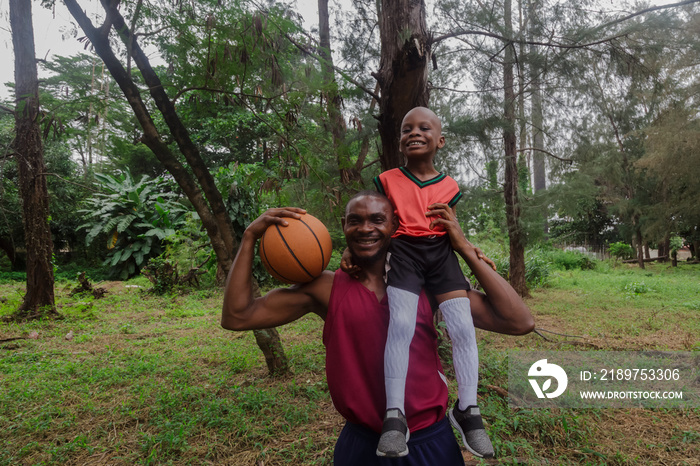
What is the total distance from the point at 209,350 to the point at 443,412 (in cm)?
520

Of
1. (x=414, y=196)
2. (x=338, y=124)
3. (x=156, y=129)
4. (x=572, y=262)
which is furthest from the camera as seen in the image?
(x=572, y=262)

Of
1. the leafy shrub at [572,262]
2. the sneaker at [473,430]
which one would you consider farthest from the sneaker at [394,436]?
the leafy shrub at [572,262]

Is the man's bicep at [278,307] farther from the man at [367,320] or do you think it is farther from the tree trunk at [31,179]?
the tree trunk at [31,179]

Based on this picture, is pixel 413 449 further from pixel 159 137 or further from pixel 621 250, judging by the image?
pixel 621 250

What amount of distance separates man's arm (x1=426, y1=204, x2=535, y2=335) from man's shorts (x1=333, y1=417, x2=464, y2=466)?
19.7 inches

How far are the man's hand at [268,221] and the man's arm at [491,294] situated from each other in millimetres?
614

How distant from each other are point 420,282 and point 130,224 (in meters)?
14.3

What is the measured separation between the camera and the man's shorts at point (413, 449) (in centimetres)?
155

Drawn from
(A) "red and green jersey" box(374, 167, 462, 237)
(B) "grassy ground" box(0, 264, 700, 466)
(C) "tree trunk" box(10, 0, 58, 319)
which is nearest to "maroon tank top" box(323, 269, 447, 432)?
(A) "red and green jersey" box(374, 167, 462, 237)

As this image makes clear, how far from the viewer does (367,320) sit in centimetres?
164

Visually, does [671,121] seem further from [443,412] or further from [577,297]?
[443,412]

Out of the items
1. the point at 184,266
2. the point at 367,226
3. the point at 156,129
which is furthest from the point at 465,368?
the point at 184,266

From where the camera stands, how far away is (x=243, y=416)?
3879 millimetres

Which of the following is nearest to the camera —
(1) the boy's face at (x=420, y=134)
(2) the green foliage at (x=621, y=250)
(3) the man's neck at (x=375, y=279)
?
(3) the man's neck at (x=375, y=279)
